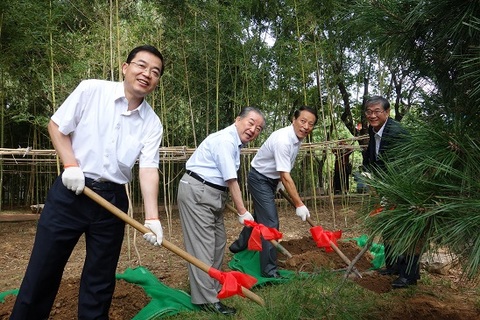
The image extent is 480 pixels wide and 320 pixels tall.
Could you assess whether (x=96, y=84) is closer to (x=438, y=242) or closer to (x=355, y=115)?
(x=438, y=242)

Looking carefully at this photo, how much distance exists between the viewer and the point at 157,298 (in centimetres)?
311

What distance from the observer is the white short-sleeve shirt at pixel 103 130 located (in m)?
2.17

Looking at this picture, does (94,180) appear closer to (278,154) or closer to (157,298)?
(157,298)

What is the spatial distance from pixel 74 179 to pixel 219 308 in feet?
4.73

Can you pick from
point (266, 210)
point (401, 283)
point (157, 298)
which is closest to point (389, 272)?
point (401, 283)

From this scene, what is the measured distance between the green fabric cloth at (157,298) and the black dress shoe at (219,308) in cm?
10

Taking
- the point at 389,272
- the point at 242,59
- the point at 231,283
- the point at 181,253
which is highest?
the point at 242,59

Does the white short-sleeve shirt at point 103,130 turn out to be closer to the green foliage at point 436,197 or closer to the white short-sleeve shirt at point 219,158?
the white short-sleeve shirt at point 219,158

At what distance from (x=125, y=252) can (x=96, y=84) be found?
3377mm

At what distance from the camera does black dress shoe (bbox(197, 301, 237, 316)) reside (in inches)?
116

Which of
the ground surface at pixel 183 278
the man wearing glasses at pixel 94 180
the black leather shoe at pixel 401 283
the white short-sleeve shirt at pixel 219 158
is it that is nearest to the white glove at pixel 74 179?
the man wearing glasses at pixel 94 180

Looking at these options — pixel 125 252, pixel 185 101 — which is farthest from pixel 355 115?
pixel 125 252

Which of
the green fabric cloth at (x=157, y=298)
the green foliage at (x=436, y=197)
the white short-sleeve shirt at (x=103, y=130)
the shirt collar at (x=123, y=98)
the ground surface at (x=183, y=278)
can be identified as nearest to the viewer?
the green foliage at (x=436, y=197)

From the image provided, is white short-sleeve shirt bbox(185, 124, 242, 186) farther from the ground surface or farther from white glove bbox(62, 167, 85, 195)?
white glove bbox(62, 167, 85, 195)
